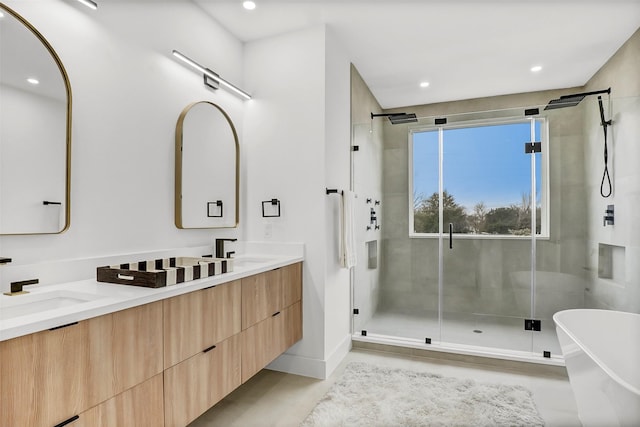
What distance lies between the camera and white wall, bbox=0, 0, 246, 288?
1.67m

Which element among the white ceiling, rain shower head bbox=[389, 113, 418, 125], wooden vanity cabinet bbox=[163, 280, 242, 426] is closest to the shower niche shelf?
the white ceiling

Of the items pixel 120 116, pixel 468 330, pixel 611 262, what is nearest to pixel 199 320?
pixel 120 116

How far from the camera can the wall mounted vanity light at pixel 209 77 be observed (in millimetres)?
2287

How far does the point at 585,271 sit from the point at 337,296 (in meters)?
2.22

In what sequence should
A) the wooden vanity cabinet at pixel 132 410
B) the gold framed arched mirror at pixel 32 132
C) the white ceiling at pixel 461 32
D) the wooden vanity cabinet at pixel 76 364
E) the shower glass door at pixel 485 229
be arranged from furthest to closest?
the shower glass door at pixel 485 229, the white ceiling at pixel 461 32, the gold framed arched mirror at pixel 32 132, the wooden vanity cabinet at pixel 132 410, the wooden vanity cabinet at pixel 76 364

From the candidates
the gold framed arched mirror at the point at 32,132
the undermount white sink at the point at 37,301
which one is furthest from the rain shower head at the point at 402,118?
the undermount white sink at the point at 37,301

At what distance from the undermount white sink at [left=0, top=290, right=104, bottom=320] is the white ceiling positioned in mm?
2101

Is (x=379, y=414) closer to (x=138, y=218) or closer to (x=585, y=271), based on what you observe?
(x=138, y=218)

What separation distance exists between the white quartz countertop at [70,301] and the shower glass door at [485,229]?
2494 mm

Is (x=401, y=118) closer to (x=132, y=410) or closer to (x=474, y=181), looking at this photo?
(x=474, y=181)

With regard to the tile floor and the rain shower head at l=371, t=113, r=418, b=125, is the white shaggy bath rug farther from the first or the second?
the rain shower head at l=371, t=113, r=418, b=125

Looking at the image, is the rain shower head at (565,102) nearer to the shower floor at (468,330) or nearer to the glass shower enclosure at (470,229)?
the glass shower enclosure at (470,229)

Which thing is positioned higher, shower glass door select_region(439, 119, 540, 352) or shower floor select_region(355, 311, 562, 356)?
shower glass door select_region(439, 119, 540, 352)

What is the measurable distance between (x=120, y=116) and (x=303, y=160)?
1272mm
